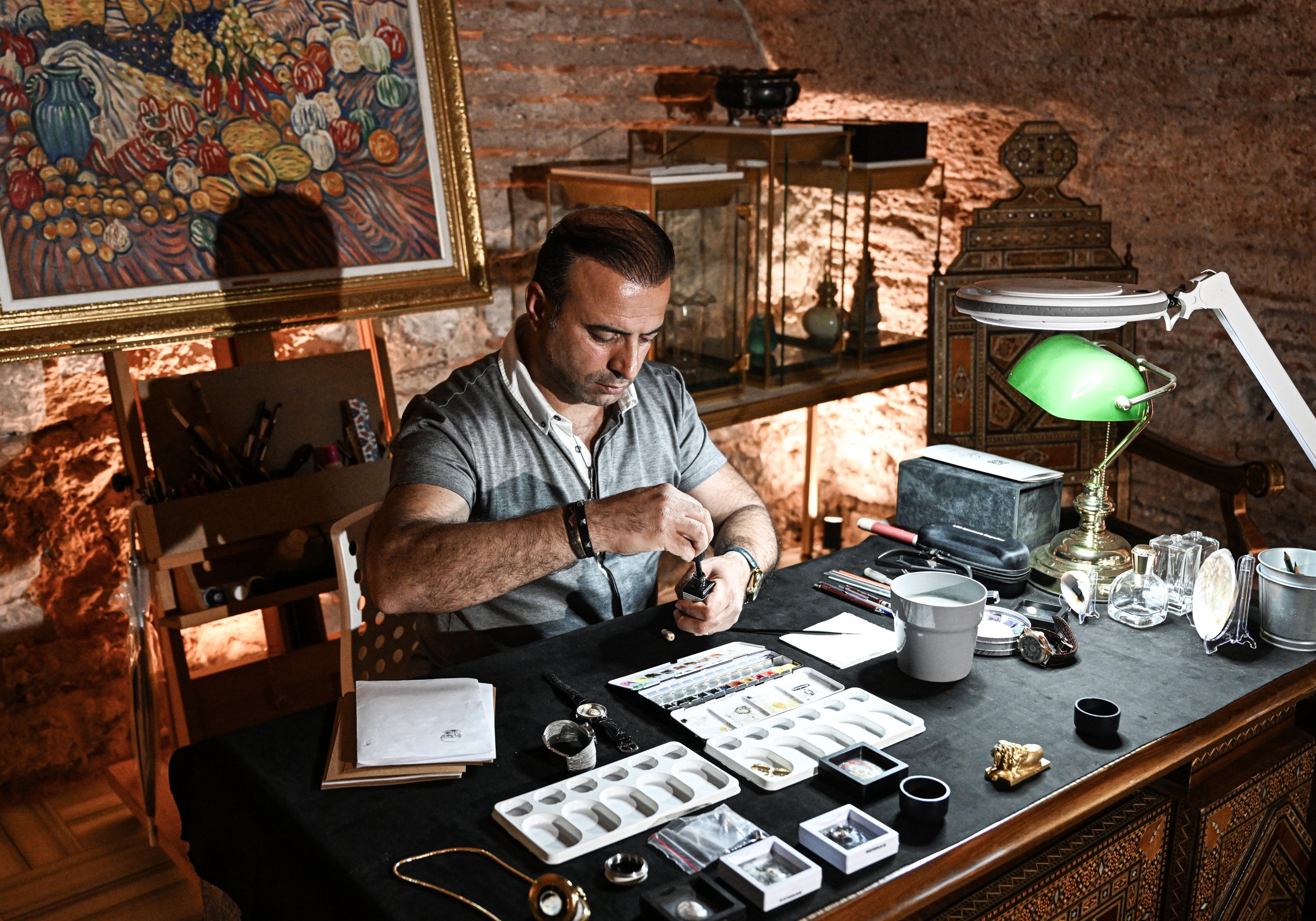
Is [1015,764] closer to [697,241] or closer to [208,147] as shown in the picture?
[697,241]

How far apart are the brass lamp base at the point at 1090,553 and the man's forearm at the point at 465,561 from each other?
0.96 m

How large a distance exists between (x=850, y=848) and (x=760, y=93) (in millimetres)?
2769

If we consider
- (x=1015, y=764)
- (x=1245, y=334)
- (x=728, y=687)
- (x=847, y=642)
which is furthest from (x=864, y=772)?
(x=1245, y=334)

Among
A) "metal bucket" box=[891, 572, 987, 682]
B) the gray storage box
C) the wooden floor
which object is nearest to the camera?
"metal bucket" box=[891, 572, 987, 682]

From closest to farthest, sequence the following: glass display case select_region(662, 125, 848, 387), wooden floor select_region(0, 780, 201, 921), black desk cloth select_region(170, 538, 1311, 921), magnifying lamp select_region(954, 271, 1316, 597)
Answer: black desk cloth select_region(170, 538, 1311, 921), magnifying lamp select_region(954, 271, 1316, 597), wooden floor select_region(0, 780, 201, 921), glass display case select_region(662, 125, 848, 387)

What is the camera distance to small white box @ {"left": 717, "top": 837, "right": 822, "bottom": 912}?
47.4 inches

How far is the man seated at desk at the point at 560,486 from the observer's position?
1.82m

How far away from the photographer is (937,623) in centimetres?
169

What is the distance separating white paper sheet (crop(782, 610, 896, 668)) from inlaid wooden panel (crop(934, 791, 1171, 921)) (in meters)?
0.41

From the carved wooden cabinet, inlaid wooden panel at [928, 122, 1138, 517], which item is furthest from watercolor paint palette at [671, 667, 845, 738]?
inlaid wooden panel at [928, 122, 1138, 517]

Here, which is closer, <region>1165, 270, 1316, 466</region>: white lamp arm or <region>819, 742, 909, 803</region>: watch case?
<region>819, 742, 909, 803</region>: watch case

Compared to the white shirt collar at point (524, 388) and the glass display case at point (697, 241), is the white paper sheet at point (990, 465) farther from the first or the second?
the glass display case at point (697, 241)

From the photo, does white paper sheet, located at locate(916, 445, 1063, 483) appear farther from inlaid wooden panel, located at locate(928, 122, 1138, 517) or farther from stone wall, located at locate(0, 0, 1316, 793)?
stone wall, located at locate(0, 0, 1316, 793)

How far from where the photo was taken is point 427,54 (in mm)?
3172
